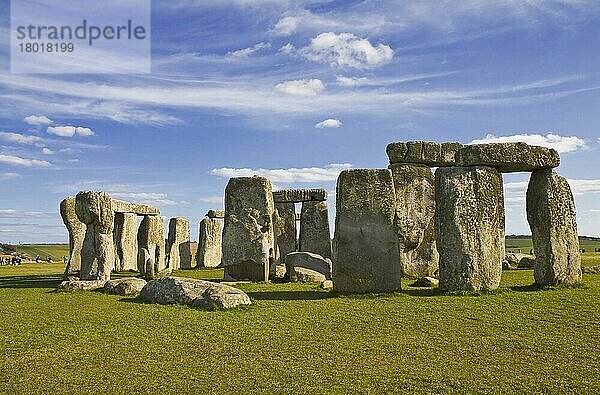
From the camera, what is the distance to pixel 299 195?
86.3 ft

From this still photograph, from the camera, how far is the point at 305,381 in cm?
630

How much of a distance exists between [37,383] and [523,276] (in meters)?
14.7

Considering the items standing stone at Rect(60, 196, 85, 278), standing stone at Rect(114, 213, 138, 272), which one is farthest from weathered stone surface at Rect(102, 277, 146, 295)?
standing stone at Rect(114, 213, 138, 272)

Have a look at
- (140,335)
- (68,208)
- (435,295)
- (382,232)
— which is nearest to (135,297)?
(140,335)

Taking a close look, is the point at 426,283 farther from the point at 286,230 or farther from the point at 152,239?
the point at 152,239

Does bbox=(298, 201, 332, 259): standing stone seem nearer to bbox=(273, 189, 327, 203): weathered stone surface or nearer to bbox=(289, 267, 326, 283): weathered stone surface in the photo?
bbox=(273, 189, 327, 203): weathered stone surface

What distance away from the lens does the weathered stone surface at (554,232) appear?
13.2 meters

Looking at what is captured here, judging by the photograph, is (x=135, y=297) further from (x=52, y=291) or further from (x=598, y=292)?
(x=598, y=292)

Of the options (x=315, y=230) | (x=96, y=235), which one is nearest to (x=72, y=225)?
(x=96, y=235)

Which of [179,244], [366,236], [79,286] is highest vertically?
[366,236]

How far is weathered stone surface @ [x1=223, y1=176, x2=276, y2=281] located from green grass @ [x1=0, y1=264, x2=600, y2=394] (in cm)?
585

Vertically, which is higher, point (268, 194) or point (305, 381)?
point (268, 194)

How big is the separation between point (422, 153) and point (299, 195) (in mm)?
8644

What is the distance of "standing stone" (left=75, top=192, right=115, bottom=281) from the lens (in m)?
16.1
